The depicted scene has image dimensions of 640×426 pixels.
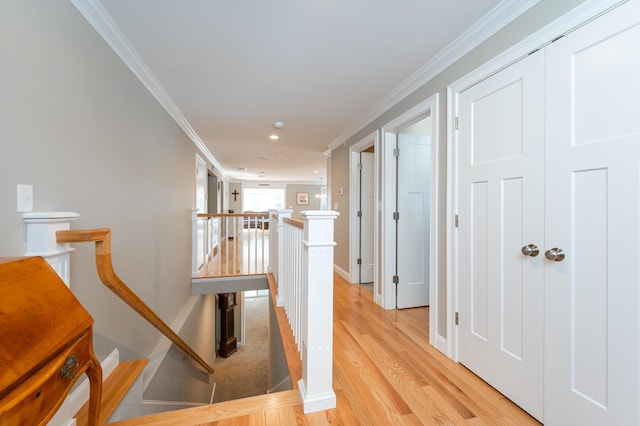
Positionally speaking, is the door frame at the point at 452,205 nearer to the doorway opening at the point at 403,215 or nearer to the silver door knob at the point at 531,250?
the silver door knob at the point at 531,250

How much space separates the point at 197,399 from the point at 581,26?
5.72m

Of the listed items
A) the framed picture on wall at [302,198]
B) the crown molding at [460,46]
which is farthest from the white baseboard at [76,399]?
the framed picture on wall at [302,198]

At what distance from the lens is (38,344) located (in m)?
0.65

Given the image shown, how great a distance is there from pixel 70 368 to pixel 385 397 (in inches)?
57.6

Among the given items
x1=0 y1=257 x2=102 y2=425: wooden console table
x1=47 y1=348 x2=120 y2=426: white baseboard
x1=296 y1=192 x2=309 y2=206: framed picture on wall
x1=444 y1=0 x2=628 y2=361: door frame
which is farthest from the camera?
x1=296 y1=192 x2=309 y2=206: framed picture on wall

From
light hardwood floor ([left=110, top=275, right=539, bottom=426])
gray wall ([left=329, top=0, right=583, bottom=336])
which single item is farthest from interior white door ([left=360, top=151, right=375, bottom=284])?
light hardwood floor ([left=110, top=275, right=539, bottom=426])

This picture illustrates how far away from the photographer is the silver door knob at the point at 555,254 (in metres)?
1.25

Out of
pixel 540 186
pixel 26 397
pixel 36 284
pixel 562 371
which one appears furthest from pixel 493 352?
pixel 36 284

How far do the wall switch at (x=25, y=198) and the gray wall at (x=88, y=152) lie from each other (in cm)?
2

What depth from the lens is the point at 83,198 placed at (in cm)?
150

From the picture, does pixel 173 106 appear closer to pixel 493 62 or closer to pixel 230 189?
pixel 493 62

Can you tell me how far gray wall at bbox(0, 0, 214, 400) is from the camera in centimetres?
108

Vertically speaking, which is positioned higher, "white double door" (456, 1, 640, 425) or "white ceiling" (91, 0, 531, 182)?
"white ceiling" (91, 0, 531, 182)

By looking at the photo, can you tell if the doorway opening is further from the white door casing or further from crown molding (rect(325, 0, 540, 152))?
the white door casing
